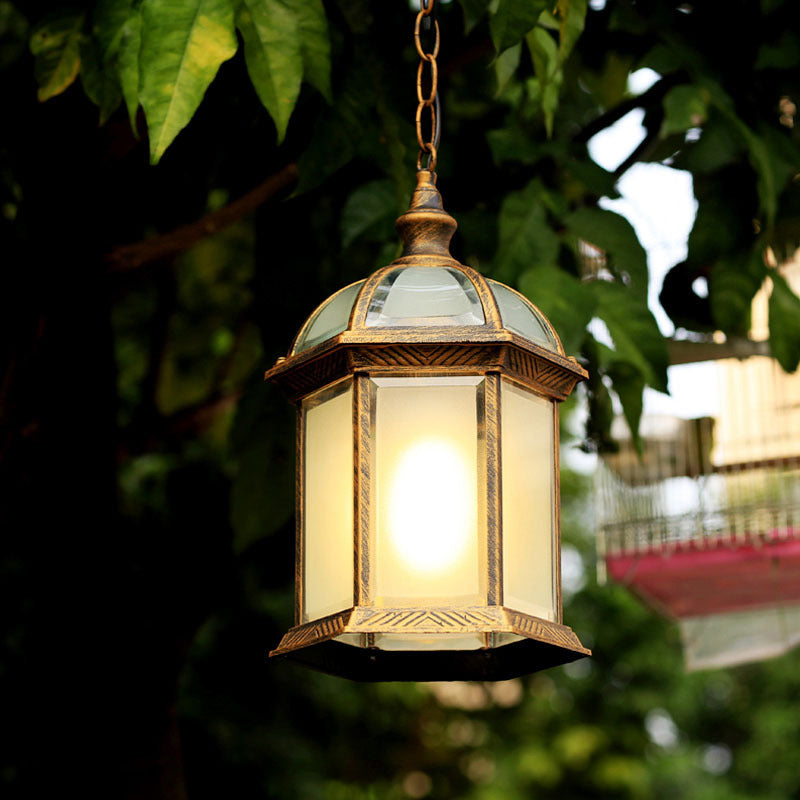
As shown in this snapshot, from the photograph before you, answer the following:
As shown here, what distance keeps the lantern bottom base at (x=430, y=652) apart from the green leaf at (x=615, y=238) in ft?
3.78

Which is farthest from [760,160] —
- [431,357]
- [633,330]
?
[431,357]

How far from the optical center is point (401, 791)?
53.4 feet

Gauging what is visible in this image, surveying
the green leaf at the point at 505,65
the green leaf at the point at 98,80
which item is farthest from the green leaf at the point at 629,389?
the green leaf at the point at 98,80

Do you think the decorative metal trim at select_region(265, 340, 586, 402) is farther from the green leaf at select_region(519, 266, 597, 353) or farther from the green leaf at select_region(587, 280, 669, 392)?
the green leaf at select_region(587, 280, 669, 392)

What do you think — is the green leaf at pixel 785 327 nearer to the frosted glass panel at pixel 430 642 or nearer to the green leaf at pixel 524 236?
the green leaf at pixel 524 236

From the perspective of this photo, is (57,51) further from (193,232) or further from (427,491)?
(427,491)

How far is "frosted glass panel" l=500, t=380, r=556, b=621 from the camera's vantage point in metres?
2.59

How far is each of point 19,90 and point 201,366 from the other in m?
3.71

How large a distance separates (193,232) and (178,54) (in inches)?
59.5

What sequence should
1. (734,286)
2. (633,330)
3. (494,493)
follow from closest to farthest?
(494,493) < (633,330) < (734,286)

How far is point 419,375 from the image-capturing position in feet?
8.40

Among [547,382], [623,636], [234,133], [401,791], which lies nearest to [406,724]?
[401,791]

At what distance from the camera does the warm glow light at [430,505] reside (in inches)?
99.2

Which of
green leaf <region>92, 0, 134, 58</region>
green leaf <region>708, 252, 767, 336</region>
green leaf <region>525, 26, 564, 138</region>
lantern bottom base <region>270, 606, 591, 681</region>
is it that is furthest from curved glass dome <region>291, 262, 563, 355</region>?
green leaf <region>708, 252, 767, 336</region>
